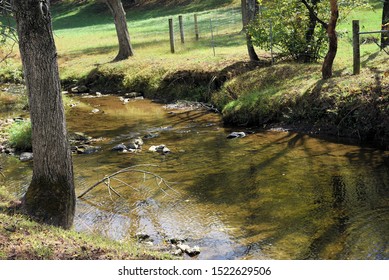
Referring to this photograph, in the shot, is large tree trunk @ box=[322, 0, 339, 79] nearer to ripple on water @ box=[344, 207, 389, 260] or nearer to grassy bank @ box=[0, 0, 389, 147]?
grassy bank @ box=[0, 0, 389, 147]

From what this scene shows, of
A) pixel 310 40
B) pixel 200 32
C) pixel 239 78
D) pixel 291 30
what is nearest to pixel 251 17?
pixel 291 30

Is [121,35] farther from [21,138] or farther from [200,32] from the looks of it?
[21,138]

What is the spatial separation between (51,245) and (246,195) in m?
4.57

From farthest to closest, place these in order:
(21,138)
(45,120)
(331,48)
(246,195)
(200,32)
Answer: (200,32), (331,48), (21,138), (246,195), (45,120)

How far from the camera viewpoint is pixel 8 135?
53.2 feet

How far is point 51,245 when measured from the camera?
7129mm

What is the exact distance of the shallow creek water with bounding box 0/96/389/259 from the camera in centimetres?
851

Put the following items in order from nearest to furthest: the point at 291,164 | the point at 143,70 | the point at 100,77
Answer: the point at 291,164
the point at 143,70
the point at 100,77

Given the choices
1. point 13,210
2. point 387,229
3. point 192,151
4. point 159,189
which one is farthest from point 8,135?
point 387,229

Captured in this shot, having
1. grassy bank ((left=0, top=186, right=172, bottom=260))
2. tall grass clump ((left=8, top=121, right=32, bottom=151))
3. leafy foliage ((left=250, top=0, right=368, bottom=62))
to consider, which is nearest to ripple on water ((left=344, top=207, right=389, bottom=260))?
grassy bank ((left=0, top=186, right=172, bottom=260))

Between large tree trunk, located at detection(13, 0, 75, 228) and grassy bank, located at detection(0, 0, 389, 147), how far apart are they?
315cm

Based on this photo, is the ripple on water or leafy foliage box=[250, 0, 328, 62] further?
leafy foliage box=[250, 0, 328, 62]

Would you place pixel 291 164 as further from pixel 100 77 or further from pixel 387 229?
pixel 100 77
